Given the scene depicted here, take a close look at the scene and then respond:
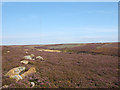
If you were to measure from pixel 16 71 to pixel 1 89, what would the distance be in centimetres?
323

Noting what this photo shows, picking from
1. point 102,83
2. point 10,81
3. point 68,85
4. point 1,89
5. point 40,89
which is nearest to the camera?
point 1,89

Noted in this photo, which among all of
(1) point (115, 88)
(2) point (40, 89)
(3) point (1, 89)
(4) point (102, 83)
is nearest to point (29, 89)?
(2) point (40, 89)

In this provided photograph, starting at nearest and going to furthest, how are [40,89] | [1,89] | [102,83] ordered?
[1,89], [40,89], [102,83]

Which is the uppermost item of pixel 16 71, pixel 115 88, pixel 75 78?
pixel 16 71

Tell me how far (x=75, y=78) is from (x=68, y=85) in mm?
1692

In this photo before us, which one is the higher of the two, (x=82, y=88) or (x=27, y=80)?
(x=27, y=80)

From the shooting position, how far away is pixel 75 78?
10.3m

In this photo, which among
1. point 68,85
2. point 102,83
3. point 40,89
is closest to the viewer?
point 40,89

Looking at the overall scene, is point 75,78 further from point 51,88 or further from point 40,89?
point 40,89

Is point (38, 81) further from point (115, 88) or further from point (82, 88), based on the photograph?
point (115, 88)

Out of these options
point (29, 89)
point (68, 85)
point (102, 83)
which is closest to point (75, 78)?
point (68, 85)

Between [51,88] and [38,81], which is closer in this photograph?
[51,88]

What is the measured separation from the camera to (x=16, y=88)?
297 inches

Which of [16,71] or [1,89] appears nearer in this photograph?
[1,89]
